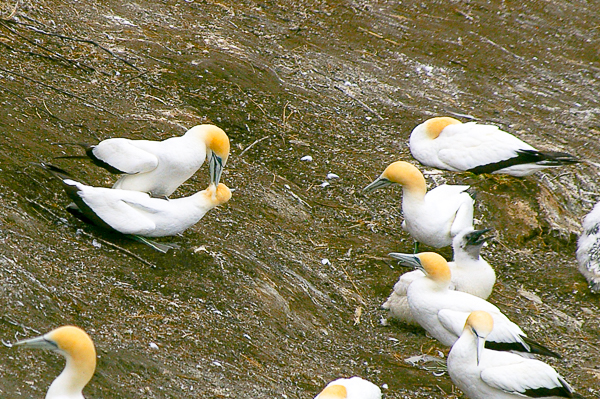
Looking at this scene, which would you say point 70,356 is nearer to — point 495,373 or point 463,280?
point 495,373

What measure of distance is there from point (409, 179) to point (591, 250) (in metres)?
1.77

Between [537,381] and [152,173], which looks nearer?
[537,381]

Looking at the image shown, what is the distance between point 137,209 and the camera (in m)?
5.27

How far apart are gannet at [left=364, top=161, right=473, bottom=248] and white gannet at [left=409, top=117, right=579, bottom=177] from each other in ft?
2.81

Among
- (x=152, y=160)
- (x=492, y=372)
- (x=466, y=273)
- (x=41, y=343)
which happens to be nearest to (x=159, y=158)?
(x=152, y=160)

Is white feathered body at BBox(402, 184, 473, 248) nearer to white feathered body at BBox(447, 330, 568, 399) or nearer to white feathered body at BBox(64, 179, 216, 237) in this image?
white feathered body at BBox(447, 330, 568, 399)

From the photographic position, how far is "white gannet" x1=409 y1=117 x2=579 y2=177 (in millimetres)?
7102

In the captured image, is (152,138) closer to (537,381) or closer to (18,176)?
(18,176)

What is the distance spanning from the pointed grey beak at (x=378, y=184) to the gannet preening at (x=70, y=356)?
12.1 ft

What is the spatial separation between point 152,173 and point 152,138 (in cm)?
118

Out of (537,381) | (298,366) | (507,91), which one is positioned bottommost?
(298,366)

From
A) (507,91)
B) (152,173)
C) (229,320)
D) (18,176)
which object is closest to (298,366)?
(229,320)

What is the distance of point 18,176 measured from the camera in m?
5.32

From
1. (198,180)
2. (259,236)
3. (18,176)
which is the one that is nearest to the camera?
(18,176)
